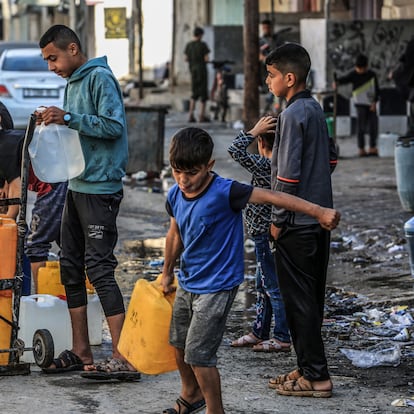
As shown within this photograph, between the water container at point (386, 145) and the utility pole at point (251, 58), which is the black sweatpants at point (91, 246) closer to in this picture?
the utility pole at point (251, 58)

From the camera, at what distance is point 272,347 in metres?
7.24

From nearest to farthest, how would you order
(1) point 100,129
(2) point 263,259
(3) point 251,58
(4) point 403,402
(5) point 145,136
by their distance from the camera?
(4) point 403,402 → (1) point 100,129 → (2) point 263,259 → (5) point 145,136 → (3) point 251,58

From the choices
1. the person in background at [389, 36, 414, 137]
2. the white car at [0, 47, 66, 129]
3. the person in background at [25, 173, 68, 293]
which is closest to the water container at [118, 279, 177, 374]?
the person in background at [25, 173, 68, 293]

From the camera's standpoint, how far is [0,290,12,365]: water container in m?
6.66

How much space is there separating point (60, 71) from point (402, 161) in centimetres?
640

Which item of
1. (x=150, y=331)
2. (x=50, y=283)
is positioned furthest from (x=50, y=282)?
(x=150, y=331)

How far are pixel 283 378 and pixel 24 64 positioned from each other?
1574 cm

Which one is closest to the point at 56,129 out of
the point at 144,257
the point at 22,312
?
the point at 22,312

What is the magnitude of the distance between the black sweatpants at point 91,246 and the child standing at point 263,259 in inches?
31.2

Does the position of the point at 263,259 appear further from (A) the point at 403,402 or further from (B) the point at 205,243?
(B) the point at 205,243

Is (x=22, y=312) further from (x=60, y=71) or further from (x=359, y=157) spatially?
(x=359, y=157)

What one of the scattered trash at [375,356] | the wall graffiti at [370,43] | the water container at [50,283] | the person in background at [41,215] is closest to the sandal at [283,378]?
the scattered trash at [375,356]

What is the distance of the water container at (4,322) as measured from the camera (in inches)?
262

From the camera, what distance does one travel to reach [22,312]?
22.9 ft
